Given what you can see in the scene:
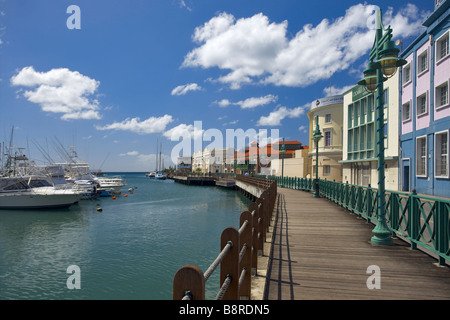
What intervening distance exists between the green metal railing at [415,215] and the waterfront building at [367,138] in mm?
13554

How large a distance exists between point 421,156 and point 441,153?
250 centimetres

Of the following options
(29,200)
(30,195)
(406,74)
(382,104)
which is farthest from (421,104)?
(29,200)

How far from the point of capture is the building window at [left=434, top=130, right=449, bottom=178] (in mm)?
18688

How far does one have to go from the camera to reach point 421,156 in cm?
2158

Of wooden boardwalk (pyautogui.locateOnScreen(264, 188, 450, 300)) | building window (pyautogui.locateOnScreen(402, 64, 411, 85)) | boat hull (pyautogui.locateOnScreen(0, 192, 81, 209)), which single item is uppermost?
building window (pyautogui.locateOnScreen(402, 64, 411, 85))

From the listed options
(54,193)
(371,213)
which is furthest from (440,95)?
(54,193)

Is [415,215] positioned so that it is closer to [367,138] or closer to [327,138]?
[367,138]

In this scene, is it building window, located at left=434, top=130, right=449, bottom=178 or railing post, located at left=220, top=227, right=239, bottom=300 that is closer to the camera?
railing post, located at left=220, top=227, right=239, bottom=300

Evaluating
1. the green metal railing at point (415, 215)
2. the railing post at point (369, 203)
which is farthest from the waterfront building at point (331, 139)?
the railing post at point (369, 203)

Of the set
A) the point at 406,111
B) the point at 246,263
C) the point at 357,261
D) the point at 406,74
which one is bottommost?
the point at 357,261

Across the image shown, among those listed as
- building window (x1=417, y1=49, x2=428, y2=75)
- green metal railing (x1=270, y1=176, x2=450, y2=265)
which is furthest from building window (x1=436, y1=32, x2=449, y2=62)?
green metal railing (x1=270, y1=176, x2=450, y2=265)

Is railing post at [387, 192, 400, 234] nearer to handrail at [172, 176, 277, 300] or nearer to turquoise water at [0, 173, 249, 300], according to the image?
handrail at [172, 176, 277, 300]

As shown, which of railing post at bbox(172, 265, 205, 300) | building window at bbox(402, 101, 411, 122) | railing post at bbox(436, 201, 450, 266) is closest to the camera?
railing post at bbox(172, 265, 205, 300)

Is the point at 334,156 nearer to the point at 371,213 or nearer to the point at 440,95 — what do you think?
the point at 440,95
